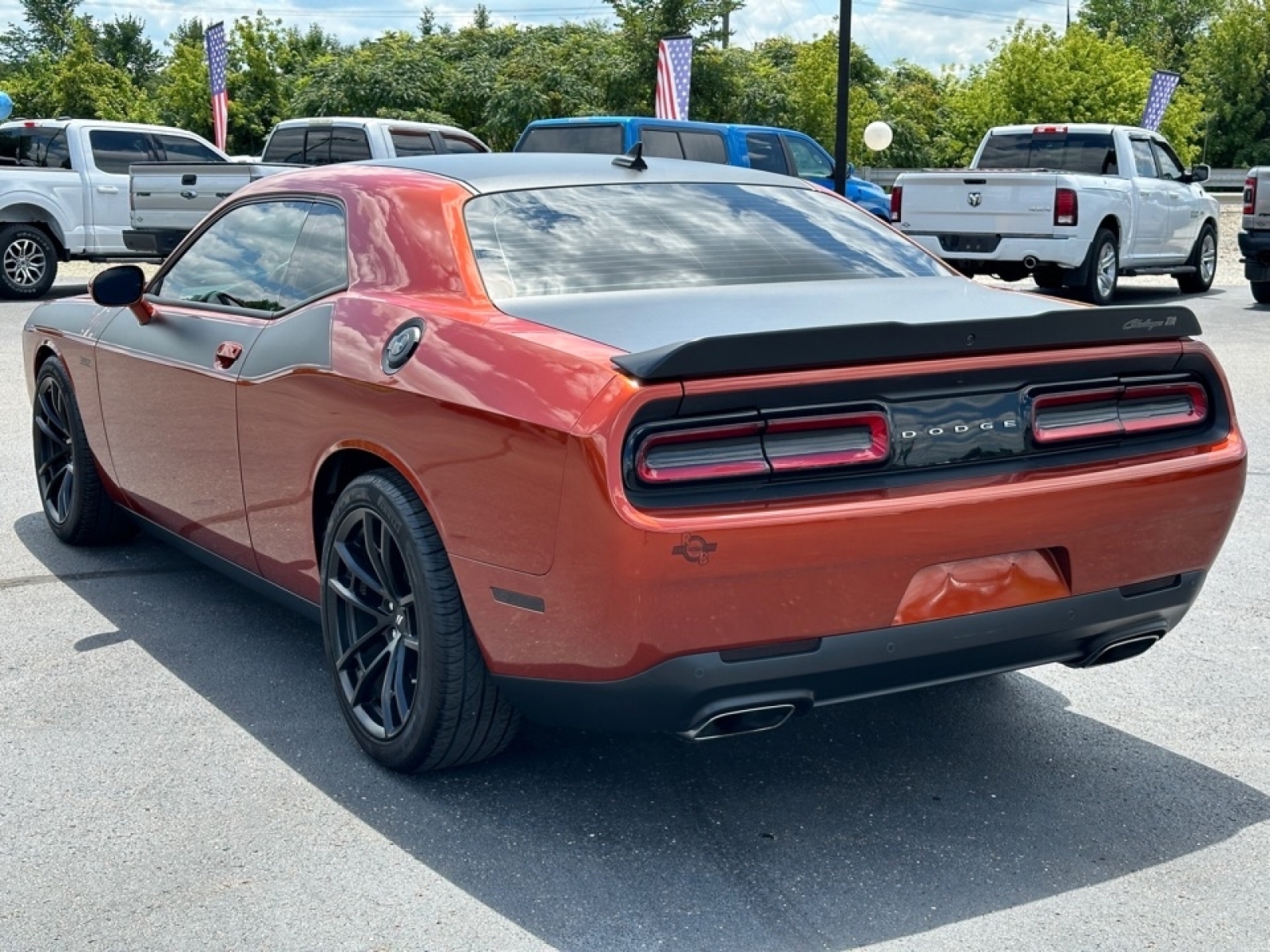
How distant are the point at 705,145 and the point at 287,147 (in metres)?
4.89

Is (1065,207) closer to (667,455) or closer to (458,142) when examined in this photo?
(458,142)

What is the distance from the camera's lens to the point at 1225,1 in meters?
84.6

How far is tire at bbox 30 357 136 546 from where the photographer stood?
5.90m

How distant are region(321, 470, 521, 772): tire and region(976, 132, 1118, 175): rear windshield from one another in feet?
47.6

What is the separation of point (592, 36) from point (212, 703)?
62.8 metres

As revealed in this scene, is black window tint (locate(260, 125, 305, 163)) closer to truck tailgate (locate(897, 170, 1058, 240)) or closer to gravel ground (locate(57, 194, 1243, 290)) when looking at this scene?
gravel ground (locate(57, 194, 1243, 290))

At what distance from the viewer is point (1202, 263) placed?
19312mm

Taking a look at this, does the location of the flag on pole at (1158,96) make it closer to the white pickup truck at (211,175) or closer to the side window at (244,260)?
the white pickup truck at (211,175)

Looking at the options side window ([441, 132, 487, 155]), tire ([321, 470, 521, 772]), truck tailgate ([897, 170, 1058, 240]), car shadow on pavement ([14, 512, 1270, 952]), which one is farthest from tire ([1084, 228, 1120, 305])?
tire ([321, 470, 521, 772])

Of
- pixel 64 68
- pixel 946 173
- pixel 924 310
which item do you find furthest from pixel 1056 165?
pixel 64 68

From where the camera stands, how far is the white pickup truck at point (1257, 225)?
16.5 metres

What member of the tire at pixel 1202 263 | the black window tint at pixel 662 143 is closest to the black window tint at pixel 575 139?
the black window tint at pixel 662 143

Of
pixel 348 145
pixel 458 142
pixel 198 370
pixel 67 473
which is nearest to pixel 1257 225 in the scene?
pixel 458 142

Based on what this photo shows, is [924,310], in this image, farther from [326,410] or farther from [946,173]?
[946,173]
